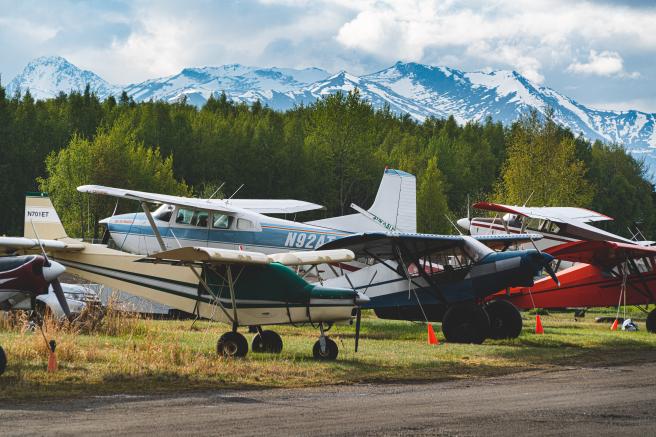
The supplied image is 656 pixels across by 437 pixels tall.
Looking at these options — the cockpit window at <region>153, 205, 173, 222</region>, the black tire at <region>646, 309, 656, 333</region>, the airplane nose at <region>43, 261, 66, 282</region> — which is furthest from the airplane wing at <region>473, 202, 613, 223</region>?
the airplane nose at <region>43, 261, 66, 282</region>

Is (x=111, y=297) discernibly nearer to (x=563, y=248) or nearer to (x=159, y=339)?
(x=159, y=339)

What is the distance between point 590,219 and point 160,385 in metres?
24.0

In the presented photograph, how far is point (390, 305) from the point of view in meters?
20.3

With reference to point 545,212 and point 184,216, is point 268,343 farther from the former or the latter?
point 545,212

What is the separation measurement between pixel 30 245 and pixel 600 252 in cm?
1287

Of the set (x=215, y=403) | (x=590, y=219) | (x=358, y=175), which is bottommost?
(x=215, y=403)

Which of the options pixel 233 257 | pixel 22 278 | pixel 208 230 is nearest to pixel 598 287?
pixel 208 230

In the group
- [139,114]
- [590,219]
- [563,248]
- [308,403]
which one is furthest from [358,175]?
[308,403]

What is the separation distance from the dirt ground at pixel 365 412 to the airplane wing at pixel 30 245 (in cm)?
601

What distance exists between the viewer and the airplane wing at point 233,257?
14867 mm

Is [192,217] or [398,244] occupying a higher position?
[192,217]

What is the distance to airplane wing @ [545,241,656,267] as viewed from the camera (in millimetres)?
22406

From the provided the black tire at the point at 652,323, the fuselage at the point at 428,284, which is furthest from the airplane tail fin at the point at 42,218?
the black tire at the point at 652,323

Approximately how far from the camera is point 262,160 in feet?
276
